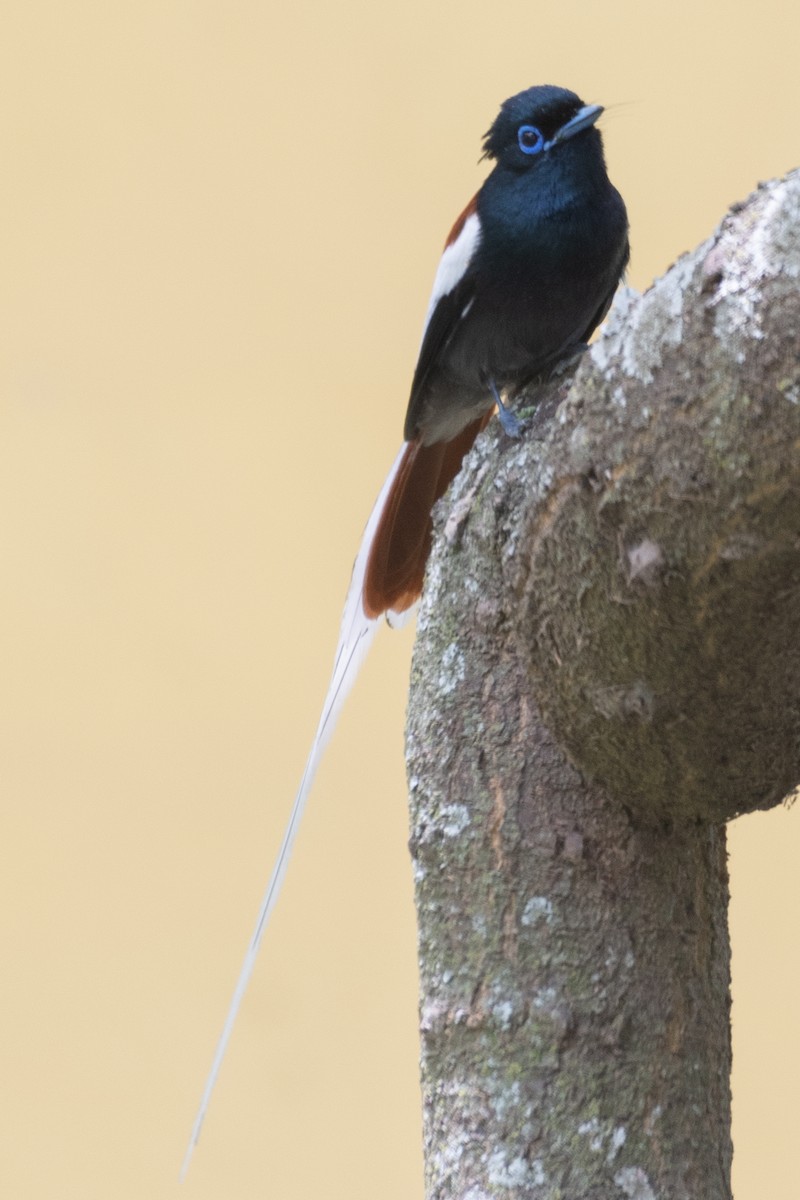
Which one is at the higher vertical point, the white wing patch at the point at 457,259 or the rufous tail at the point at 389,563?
the white wing patch at the point at 457,259

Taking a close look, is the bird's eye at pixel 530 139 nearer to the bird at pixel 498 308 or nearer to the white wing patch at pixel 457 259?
the bird at pixel 498 308

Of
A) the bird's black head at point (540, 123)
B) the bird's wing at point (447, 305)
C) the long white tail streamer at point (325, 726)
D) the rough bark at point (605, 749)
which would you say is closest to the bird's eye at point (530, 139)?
the bird's black head at point (540, 123)

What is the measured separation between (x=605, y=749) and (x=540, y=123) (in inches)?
35.5

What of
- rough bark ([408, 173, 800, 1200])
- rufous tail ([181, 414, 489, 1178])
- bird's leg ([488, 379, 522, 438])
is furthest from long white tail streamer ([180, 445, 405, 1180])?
bird's leg ([488, 379, 522, 438])

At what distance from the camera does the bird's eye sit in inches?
65.3

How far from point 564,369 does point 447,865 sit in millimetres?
682

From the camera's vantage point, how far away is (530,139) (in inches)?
65.7

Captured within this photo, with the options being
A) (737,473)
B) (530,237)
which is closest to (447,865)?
(737,473)

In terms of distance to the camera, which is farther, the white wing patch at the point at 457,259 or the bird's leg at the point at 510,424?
the white wing patch at the point at 457,259

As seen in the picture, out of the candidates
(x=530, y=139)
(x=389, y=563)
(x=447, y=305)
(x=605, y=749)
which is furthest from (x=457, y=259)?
(x=605, y=749)

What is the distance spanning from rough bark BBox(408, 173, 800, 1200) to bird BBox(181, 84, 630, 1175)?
0.87 feet

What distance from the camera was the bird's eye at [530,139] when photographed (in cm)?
166

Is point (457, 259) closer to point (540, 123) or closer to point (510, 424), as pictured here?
point (540, 123)

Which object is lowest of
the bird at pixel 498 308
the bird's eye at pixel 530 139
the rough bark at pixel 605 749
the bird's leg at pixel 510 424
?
the rough bark at pixel 605 749
